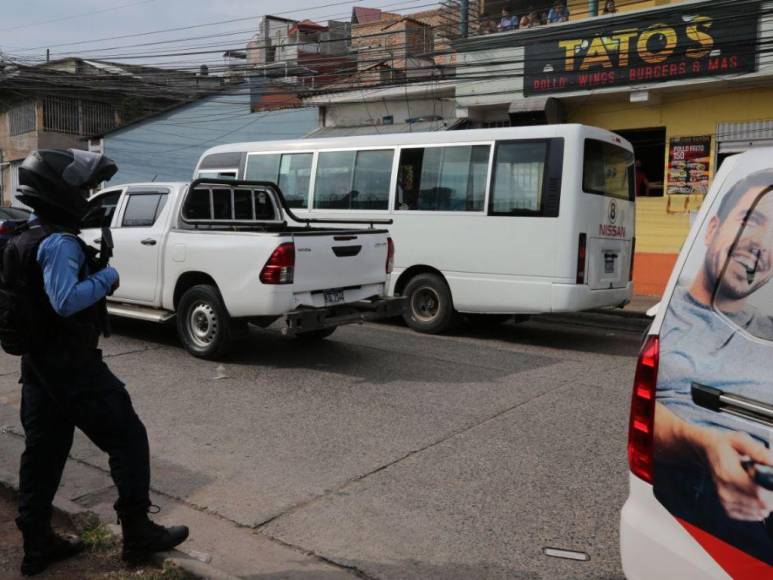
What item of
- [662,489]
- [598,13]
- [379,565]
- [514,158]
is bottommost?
[379,565]

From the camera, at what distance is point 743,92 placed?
12969 mm

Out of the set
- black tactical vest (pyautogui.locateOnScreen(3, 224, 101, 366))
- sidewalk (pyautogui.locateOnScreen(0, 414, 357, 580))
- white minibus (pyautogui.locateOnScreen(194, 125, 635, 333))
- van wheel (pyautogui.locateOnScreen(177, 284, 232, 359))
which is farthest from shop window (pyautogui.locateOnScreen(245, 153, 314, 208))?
black tactical vest (pyautogui.locateOnScreen(3, 224, 101, 366))

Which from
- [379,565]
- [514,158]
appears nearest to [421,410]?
[379,565]

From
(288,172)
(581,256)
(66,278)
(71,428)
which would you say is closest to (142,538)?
(71,428)

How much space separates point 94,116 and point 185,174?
7.35 meters

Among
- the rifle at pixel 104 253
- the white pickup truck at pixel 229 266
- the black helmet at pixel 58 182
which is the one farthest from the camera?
the white pickup truck at pixel 229 266

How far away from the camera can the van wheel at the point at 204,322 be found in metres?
7.28

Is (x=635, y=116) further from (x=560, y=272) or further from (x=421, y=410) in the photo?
(x=421, y=410)

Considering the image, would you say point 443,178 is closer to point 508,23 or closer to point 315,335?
point 315,335

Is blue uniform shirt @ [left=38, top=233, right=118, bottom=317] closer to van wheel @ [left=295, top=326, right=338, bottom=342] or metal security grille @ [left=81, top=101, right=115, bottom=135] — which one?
van wheel @ [left=295, top=326, right=338, bottom=342]

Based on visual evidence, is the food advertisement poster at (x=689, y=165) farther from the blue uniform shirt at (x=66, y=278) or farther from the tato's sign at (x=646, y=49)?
the blue uniform shirt at (x=66, y=278)

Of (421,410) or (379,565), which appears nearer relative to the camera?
(379,565)

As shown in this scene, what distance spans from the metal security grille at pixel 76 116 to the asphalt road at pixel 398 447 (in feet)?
81.6

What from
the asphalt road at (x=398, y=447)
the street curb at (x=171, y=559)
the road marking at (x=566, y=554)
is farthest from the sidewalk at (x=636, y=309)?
the street curb at (x=171, y=559)
